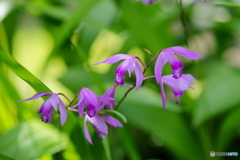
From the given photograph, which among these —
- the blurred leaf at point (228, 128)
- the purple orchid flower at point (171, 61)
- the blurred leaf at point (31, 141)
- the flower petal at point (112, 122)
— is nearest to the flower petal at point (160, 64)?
the purple orchid flower at point (171, 61)

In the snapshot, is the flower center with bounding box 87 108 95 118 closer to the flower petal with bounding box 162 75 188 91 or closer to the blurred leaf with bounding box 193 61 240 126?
the flower petal with bounding box 162 75 188 91

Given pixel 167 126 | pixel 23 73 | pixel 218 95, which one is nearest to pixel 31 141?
pixel 23 73

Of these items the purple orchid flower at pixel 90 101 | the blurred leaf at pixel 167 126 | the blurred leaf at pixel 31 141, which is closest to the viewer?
the purple orchid flower at pixel 90 101

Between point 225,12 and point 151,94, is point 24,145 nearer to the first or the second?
point 151,94

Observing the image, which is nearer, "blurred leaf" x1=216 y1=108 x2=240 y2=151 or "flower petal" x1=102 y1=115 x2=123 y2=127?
"flower petal" x1=102 y1=115 x2=123 y2=127

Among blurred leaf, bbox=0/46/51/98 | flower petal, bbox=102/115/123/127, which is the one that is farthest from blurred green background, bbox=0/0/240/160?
flower petal, bbox=102/115/123/127

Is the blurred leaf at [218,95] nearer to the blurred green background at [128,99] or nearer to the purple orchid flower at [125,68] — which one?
the blurred green background at [128,99]

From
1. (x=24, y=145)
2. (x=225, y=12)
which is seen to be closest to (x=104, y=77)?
(x=24, y=145)
